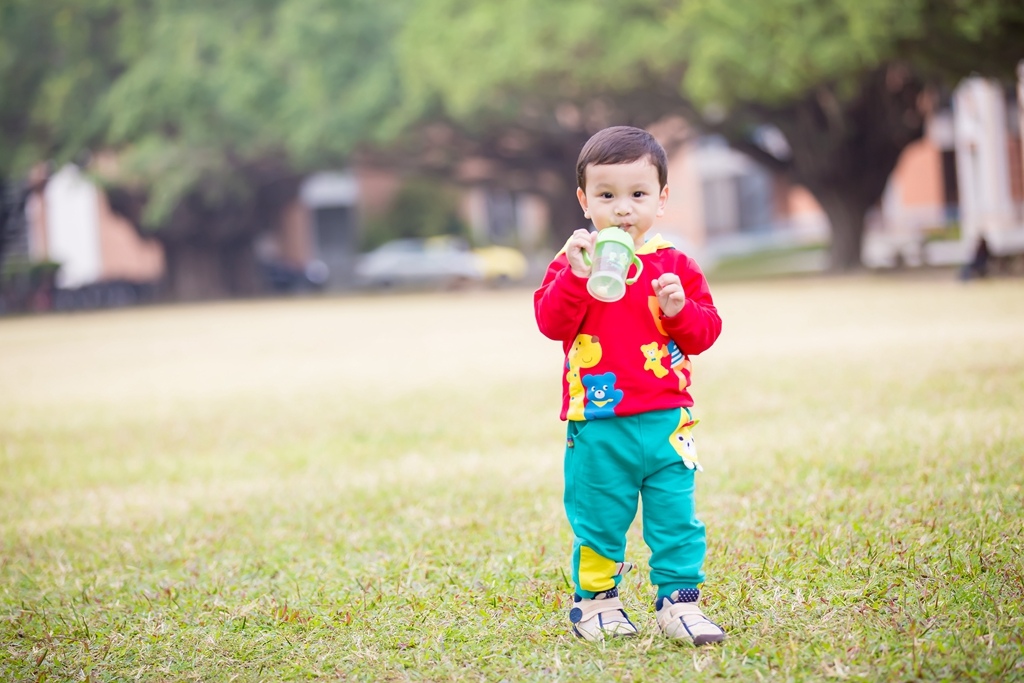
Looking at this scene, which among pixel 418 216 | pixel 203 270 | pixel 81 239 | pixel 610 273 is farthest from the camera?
pixel 81 239

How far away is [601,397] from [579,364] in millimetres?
124

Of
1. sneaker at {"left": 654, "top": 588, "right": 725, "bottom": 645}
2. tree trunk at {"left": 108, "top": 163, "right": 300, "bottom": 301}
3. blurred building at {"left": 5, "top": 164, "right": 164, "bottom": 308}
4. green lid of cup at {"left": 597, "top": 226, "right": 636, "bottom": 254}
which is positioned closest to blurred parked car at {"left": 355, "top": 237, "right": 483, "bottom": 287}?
tree trunk at {"left": 108, "top": 163, "right": 300, "bottom": 301}

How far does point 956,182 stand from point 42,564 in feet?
146

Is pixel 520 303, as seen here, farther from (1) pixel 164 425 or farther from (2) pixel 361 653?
(2) pixel 361 653

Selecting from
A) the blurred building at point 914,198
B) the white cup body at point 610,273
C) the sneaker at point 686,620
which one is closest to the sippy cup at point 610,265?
the white cup body at point 610,273

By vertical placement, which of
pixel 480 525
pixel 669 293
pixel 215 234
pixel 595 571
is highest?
pixel 215 234

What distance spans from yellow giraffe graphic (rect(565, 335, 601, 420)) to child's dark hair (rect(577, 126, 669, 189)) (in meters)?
0.44

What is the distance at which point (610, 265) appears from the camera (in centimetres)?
312

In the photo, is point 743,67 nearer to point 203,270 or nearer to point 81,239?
point 203,270

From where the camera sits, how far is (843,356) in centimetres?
1084

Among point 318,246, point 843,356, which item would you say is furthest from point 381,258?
point 843,356

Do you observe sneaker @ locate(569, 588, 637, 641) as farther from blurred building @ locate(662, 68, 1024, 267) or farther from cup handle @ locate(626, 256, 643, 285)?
blurred building @ locate(662, 68, 1024, 267)

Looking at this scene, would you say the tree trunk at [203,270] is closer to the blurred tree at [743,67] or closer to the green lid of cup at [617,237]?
the blurred tree at [743,67]

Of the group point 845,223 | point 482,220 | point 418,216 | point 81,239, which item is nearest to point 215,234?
point 418,216
